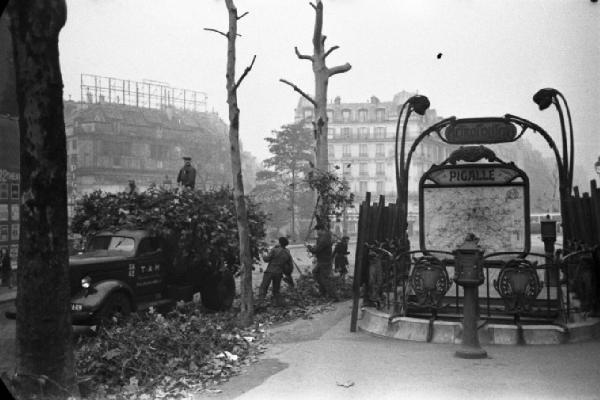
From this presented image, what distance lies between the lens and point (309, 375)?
19.5ft

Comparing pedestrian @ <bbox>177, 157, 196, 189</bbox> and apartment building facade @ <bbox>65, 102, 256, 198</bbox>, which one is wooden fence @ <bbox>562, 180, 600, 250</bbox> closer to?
apartment building facade @ <bbox>65, 102, 256, 198</bbox>

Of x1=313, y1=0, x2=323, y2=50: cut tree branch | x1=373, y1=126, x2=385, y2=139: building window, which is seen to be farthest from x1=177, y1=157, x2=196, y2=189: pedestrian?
x1=373, y1=126, x2=385, y2=139: building window

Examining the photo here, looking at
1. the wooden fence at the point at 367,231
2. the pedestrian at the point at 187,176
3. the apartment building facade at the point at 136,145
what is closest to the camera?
the wooden fence at the point at 367,231

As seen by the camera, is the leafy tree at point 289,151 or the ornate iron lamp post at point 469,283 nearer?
the ornate iron lamp post at point 469,283

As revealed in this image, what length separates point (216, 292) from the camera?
11.6m

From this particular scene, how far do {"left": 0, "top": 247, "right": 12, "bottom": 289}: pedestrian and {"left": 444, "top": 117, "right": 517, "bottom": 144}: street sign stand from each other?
8259 millimetres

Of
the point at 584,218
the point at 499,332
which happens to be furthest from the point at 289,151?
the point at 499,332

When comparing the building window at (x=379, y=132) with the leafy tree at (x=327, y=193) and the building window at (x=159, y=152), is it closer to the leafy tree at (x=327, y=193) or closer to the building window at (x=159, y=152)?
the building window at (x=159, y=152)

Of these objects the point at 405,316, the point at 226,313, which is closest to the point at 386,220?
the point at 405,316

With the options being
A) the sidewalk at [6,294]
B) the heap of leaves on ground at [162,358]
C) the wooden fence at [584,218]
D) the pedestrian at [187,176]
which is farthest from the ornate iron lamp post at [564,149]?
the sidewalk at [6,294]

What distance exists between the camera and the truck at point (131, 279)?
28.3 ft

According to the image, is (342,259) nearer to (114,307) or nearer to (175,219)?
(175,219)

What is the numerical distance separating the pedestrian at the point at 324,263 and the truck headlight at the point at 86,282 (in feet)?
16.4

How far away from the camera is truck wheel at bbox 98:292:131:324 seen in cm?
862
